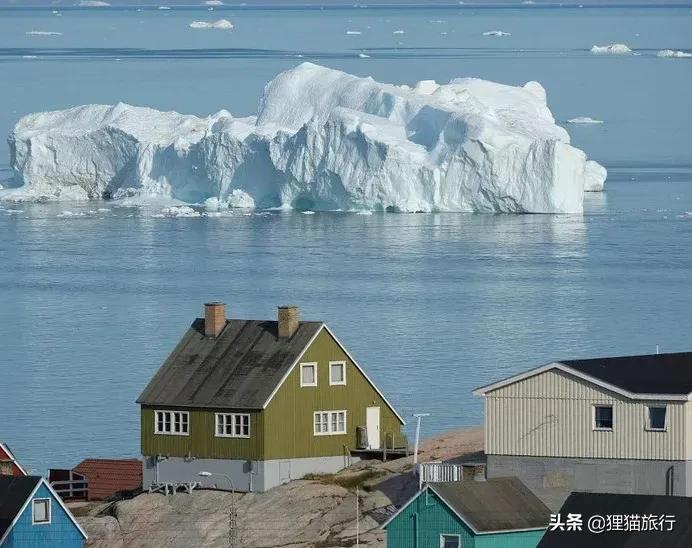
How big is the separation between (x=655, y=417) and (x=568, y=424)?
35.1 inches

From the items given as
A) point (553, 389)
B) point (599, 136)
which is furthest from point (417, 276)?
point (599, 136)

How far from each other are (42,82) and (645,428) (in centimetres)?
9565

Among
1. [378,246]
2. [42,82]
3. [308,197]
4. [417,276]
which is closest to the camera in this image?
[417,276]

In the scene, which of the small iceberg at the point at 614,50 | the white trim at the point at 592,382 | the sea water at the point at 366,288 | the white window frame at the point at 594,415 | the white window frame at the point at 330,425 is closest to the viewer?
the white trim at the point at 592,382

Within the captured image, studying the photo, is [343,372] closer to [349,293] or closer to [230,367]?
[230,367]

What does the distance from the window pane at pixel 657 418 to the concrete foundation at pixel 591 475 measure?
327 millimetres

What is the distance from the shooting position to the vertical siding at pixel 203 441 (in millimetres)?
22828

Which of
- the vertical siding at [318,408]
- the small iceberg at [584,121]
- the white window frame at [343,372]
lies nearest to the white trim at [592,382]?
the vertical siding at [318,408]

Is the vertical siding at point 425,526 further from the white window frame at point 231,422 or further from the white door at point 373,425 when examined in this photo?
the white door at point 373,425

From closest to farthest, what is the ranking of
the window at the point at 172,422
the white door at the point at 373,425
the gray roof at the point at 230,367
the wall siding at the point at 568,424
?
the wall siding at the point at 568,424
the gray roof at the point at 230,367
the window at the point at 172,422
the white door at the point at 373,425

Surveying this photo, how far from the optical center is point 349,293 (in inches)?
1797

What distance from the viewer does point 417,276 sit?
49.3 meters

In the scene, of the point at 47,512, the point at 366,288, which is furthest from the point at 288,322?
the point at 366,288

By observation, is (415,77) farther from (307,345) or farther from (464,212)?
(307,345)
